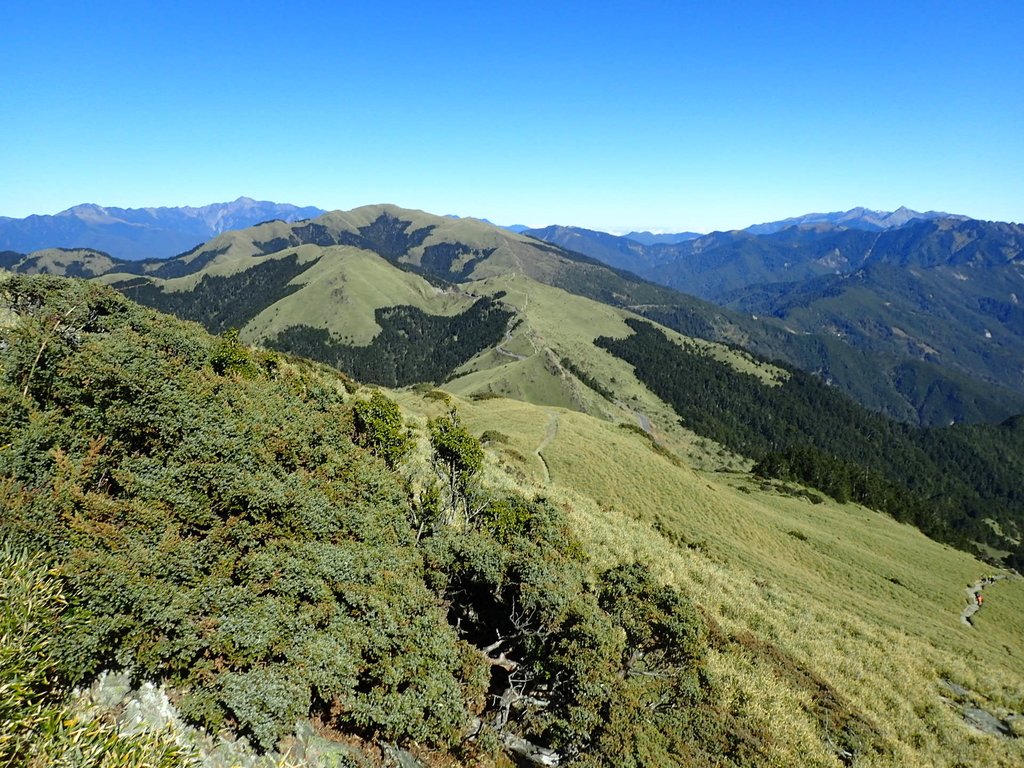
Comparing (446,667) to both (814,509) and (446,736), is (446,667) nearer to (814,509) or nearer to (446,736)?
(446,736)

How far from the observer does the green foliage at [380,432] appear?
26.3m

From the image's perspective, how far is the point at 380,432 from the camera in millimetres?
26375

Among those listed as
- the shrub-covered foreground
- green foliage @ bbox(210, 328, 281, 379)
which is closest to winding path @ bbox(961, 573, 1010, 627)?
the shrub-covered foreground

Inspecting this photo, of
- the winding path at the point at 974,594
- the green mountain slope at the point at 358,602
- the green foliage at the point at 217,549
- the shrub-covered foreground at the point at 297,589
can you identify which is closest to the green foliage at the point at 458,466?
the green mountain slope at the point at 358,602

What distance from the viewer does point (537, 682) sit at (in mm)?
17156

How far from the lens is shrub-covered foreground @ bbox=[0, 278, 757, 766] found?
1161cm

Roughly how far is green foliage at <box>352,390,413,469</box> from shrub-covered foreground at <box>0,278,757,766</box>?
8.85ft

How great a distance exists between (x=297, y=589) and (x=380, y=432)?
12447mm

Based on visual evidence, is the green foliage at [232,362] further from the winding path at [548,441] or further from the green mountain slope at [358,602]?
the winding path at [548,441]

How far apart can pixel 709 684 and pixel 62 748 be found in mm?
18968

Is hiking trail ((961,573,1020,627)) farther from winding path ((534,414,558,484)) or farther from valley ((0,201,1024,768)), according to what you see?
winding path ((534,414,558,484))

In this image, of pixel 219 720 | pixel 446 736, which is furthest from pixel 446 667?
pixel 219 720

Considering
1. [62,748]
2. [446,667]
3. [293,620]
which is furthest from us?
[446,667]

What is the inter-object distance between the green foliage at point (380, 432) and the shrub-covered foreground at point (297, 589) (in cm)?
270
